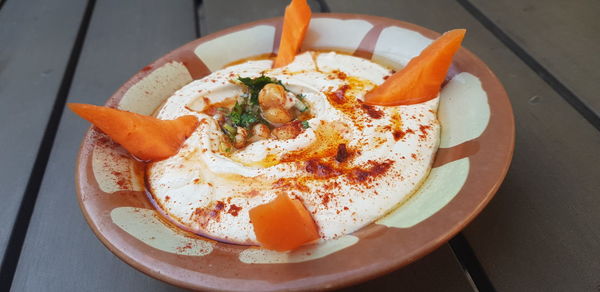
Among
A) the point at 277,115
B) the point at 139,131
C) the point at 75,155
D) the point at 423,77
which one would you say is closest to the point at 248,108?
the point at 277,115

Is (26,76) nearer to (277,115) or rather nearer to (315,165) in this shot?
(277,115)

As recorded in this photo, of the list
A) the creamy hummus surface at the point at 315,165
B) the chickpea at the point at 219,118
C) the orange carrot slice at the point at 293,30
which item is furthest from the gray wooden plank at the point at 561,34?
the chickpea at the point at 219,118

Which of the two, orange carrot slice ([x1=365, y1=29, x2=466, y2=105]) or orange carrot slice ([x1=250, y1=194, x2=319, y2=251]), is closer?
orange carrot slice ([x1=250, y1=194, x2=319, y2=251])

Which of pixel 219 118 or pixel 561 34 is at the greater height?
pixel 219 118

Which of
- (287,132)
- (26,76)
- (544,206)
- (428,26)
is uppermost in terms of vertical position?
(26,76)

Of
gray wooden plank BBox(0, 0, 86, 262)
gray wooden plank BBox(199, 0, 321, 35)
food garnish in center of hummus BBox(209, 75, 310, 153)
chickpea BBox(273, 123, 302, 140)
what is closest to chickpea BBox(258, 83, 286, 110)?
food garnish in center of hummus BBox(209, 75, 310, 153)

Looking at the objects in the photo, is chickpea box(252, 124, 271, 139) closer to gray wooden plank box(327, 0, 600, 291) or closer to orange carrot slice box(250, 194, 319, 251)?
orange carrot slice box(250, 194, 319, 251)
